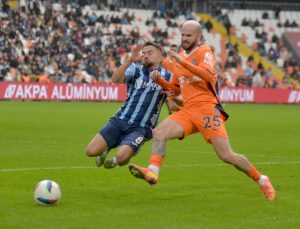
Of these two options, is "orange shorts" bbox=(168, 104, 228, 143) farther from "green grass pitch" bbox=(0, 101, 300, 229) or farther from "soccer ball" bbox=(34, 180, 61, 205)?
"soccer ball" bbox=(34, 180, 61, 205)

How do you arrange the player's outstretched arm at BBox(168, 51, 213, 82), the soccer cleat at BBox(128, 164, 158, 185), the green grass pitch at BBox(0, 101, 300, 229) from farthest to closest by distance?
the player's outstretched arm at BBox(168, 51, 213, 82)
the soccer cleat at BBox(128, 164, 158, 185)
the green grass pitch at BBox(0, 101, 300, 229)

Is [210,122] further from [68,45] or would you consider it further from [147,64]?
[68,45]

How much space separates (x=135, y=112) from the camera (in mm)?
12898

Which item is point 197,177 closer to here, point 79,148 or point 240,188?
point 240,188

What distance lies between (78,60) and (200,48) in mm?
36304

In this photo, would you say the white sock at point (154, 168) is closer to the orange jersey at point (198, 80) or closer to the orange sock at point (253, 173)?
the orange jersey at point (198, 80)

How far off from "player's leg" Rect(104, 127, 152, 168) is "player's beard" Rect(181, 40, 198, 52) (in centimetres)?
179

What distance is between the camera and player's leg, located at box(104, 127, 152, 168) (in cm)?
1251

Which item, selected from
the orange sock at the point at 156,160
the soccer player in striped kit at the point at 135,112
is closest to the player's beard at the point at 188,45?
the soccer player in striped kit at the point at 135,112

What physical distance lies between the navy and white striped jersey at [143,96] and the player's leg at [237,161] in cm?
174

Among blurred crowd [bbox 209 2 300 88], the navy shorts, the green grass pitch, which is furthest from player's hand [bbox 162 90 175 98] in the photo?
blurred crowd [bbox 209 2 300 88]

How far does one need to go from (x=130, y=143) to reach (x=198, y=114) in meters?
1.55

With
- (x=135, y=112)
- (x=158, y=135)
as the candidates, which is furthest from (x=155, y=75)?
(x=135, y=112)

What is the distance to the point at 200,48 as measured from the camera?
37.8 feet
